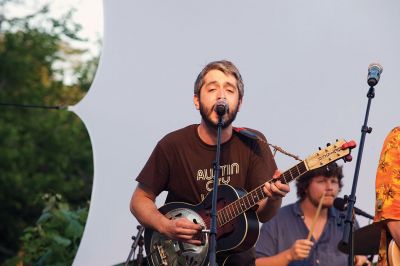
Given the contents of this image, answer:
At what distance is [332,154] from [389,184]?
0.31m

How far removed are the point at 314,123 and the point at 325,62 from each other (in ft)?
1.45

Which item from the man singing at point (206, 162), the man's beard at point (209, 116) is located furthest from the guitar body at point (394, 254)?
the man's beard at point (209, 116)

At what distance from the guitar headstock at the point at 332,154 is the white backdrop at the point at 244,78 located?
2.10 meters

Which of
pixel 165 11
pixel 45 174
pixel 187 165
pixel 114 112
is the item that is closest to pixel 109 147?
pixel 114 112

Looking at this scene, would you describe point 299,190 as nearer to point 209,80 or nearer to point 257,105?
point 257,105

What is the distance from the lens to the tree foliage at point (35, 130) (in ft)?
52.7

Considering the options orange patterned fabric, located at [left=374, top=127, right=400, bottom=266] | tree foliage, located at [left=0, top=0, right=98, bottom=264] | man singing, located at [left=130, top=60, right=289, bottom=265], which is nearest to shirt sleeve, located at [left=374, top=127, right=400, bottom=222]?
orange patterned fabric, located at [left=374, top=127, right=400, bottom=266]

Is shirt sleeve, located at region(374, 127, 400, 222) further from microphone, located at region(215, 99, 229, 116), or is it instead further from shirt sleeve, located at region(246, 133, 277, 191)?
microphone, located at region(215, 99, 229, 116)

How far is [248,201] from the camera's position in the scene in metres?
5.37

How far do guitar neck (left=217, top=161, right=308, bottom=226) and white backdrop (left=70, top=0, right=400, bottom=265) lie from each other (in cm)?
168

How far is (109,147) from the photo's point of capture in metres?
7.06

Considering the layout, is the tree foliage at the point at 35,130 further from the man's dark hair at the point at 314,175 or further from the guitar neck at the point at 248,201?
the guitar neck at the point at 248,201

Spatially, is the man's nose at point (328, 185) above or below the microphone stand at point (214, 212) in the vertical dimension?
above

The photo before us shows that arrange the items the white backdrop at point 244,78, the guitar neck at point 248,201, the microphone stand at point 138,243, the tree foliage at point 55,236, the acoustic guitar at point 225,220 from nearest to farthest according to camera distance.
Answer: the guitar neck at point 248,201 < the acoustic guitar at point 225,220 < the microphone stand at point 138,243 < the white backdrop at point 244,78 < the tree foliage at point 55,236
